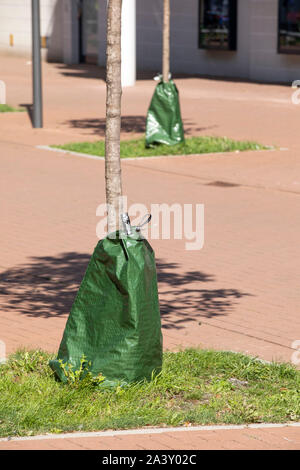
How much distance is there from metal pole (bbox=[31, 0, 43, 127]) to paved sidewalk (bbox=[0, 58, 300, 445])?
0.33 metres

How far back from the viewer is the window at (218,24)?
30.0 metres

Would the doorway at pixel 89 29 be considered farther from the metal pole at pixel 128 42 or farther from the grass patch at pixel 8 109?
the grass patch at pixel 8 109

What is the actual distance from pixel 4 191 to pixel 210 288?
214 inches

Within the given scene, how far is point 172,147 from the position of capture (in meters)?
16.9

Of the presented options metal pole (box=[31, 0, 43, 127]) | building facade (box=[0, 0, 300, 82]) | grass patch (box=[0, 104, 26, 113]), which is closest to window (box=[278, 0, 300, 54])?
building facade (box=[0, 0, 300, 82])

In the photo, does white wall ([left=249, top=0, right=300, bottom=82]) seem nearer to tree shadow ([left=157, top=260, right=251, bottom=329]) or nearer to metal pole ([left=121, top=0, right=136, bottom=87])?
metal pole ([left=121, top=0, right=136, bottom=87])

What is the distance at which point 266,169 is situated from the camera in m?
15.3

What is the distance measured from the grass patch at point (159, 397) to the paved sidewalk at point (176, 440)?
114 mm

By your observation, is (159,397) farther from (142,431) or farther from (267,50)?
(267,50)

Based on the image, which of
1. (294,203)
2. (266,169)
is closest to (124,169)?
(266,169)

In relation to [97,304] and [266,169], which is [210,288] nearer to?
[97,304]

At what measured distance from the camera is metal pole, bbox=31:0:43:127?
61.7 feet

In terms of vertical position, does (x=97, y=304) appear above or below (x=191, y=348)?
above

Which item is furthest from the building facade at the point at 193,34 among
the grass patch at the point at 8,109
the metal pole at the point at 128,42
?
the grass patch at the point at 8,109
